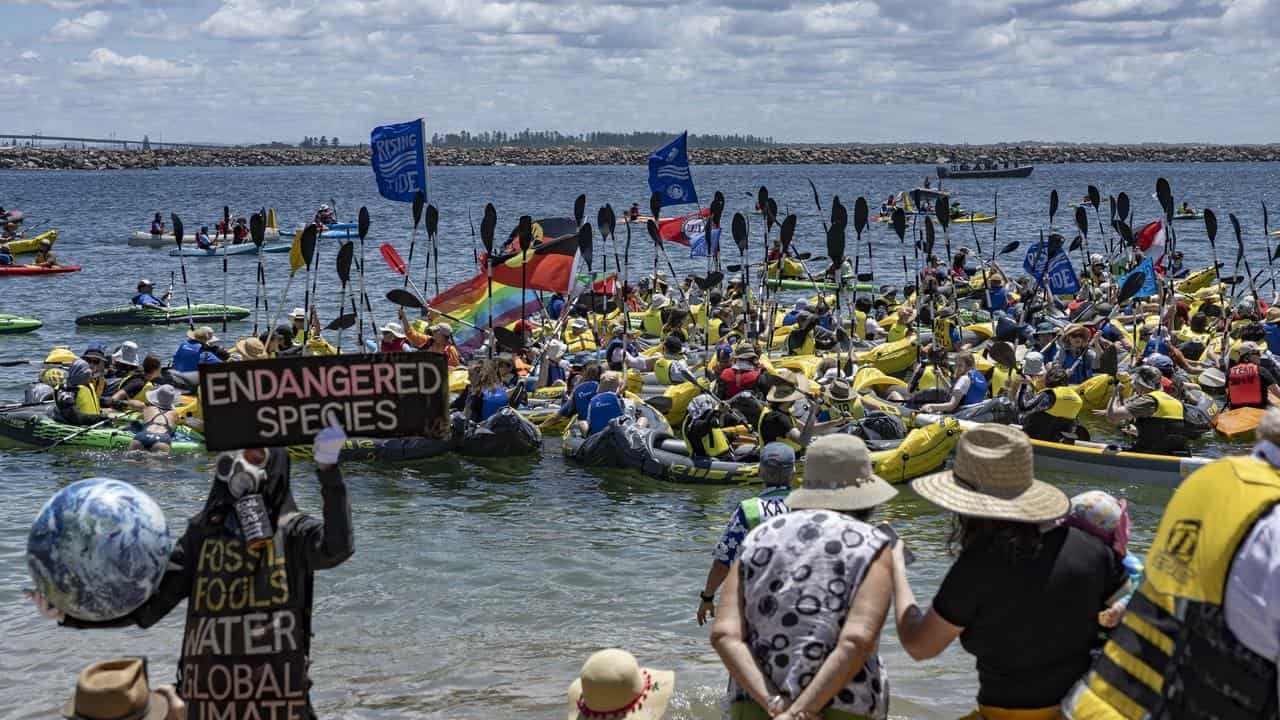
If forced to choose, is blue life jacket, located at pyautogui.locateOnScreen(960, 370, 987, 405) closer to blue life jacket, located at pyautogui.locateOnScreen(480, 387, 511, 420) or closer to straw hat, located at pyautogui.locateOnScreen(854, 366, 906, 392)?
straw hat, located at pyautogui.locateOnScreen(854, 366, 906, 392)

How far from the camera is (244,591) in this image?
4398 millimetres

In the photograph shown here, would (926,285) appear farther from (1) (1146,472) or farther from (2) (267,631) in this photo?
(2) (267,631)

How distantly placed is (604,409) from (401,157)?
7.00 m

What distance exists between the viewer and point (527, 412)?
52.3 ft

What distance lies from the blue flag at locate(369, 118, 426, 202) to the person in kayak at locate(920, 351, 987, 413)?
8.28 meters

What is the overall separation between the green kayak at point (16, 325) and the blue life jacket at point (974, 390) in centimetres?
2130

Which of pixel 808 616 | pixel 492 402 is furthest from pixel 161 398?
pixel 808 616

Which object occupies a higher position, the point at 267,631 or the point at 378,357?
the point at 378,357

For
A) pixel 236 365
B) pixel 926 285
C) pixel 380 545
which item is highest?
pixel 236 365

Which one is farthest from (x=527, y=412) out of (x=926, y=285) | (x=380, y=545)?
(x=926, y=285)

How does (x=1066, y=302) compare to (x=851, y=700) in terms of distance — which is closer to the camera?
(x=851, y=700)

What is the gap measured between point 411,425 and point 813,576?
1452mm

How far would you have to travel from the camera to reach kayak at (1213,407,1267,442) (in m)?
13.3

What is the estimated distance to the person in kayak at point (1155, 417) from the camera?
12852 mm
